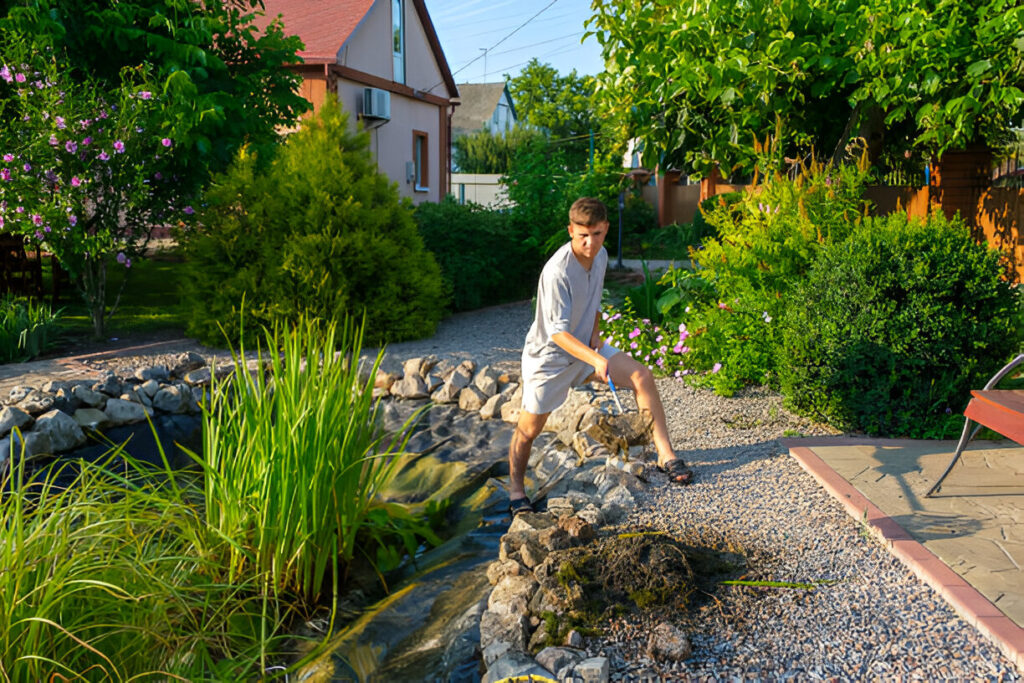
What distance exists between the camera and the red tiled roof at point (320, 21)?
56.2 feet

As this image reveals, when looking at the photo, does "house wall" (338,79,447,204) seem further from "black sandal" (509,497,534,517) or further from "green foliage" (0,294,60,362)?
"black sandal" (509,497,534,517)

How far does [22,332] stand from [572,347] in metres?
6.81

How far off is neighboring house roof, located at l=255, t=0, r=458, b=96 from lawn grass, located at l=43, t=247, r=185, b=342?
16.8 ft

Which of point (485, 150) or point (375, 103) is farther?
point (485, 150)

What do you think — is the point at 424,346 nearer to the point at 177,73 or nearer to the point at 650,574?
the point at 177,73

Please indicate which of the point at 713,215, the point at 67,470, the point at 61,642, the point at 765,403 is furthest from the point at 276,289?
the point at 61,642

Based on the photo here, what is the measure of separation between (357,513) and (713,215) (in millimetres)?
4365

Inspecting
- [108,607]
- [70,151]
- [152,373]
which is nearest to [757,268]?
[108,607]

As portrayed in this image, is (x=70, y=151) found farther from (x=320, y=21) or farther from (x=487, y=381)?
(x=320, y=21)

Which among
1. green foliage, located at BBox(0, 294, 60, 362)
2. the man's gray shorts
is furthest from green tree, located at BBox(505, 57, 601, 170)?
the man's gray shorts

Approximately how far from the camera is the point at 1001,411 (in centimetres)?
375

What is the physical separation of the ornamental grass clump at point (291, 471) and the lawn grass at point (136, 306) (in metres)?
6.02

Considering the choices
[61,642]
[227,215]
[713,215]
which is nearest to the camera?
[61,642]

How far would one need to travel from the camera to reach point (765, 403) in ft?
19.8
